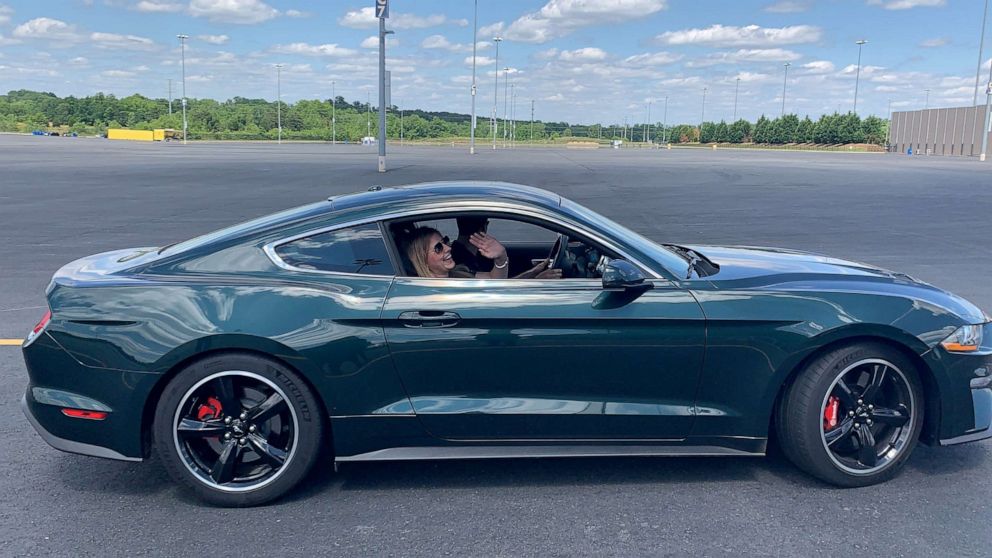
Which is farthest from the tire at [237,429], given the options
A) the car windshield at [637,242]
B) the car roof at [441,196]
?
the car windshield at [637,242]

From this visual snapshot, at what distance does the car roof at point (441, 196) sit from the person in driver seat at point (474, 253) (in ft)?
0.56

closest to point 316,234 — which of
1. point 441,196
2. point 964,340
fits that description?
point 441,196

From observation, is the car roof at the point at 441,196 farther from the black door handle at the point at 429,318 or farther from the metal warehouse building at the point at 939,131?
the metal warehouse building at the point at 939,131

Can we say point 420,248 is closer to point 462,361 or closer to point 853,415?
point 462,361

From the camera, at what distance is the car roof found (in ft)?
12.6

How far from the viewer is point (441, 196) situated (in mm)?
3865

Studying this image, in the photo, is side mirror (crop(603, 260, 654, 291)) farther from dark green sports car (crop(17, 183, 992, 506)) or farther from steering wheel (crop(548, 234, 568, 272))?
steering wheel (crop(548, 234, 568, 272))

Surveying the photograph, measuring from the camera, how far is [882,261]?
10602 mm

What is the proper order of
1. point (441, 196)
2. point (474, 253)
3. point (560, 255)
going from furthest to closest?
point (560, 255)
point (474, 253)
point (441, 196)

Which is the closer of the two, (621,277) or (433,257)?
(621,277)

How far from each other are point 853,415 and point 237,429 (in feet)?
9.37

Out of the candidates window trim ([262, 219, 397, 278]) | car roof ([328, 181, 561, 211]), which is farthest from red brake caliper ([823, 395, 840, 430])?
window trim ([262, 219, 397, 278])

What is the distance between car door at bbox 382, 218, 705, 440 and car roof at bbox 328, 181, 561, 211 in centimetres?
46

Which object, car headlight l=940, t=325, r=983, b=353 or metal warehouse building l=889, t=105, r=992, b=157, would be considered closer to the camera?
car headlight l=940, t=325, r=983, b=353
